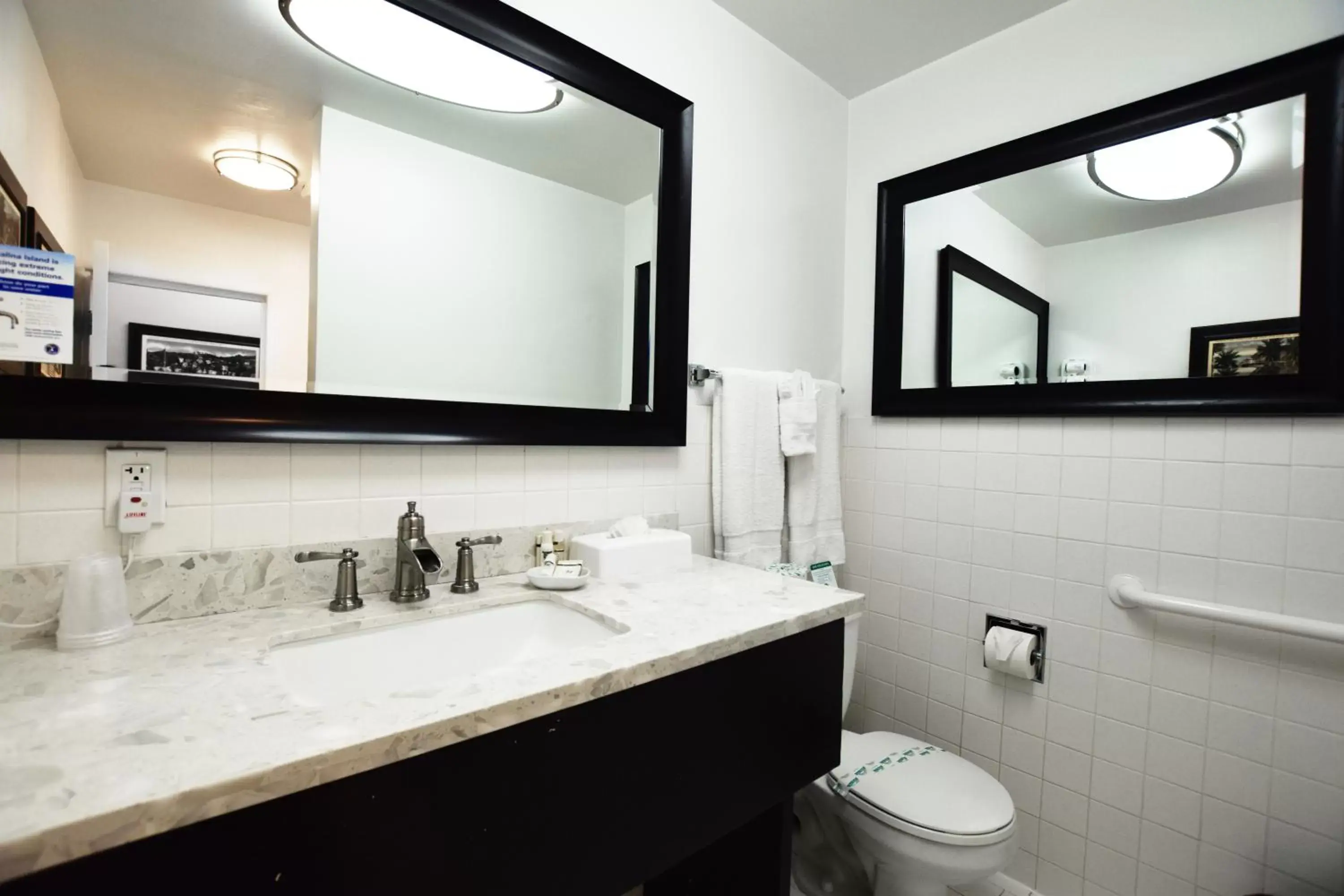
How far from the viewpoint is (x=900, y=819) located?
124 centimetres

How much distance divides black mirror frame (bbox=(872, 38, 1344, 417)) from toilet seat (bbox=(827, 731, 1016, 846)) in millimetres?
933

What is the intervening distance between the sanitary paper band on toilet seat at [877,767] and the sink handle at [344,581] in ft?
3.61

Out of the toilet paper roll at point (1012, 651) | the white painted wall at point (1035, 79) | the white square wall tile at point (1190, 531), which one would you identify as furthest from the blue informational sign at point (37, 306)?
the white square wall tile at point (1190, 531)

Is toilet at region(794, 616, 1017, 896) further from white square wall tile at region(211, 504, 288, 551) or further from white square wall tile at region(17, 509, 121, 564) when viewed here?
white square wall tile at region(17, 509, 121, 564)

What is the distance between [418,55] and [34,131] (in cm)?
58

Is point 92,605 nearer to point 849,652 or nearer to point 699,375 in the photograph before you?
point 699,375

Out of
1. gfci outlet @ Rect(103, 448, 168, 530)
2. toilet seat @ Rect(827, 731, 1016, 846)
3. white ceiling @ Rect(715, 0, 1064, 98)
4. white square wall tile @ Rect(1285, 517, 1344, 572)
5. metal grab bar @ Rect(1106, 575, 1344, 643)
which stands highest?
white ceiling @ Rect(715, 0, 1064, 98)

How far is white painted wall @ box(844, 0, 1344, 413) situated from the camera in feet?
4.26

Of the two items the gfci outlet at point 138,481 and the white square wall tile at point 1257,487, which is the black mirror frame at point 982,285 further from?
the gfci outlet at point 138,481

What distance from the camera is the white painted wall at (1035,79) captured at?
130 cm

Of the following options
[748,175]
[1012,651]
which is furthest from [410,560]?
[1012,651]

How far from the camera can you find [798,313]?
186cm

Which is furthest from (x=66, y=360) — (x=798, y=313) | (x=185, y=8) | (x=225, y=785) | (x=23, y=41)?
(x=798, y=313)

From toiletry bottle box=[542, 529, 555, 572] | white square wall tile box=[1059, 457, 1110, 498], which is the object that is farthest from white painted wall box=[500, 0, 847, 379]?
white square wall tile box=[1059, 457, 1110, 498]
